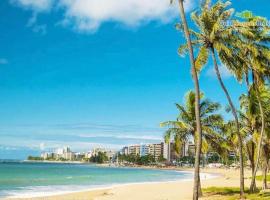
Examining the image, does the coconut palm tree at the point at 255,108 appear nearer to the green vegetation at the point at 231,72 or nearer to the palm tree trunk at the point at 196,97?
the green vegetation at the point at 231,72

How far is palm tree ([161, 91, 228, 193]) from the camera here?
29.9 meters

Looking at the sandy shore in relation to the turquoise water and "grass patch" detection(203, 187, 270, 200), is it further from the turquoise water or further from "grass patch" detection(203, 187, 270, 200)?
the turquoise water

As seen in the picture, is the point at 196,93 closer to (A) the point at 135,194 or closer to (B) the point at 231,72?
(B) the point at 231,72

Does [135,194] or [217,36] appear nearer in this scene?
[217,36]

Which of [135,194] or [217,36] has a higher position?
[217,36]

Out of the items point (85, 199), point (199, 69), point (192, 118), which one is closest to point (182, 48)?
point (199, 69)

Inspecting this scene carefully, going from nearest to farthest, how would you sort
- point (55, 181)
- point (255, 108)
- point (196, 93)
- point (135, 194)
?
1. point (196, 93)
2. point (255, 108)
3. point (135, 194)
4. point (55, 181)

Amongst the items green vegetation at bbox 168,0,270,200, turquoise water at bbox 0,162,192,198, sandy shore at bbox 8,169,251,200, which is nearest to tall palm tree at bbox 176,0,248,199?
green vegetation at bbox 168,0,270,200

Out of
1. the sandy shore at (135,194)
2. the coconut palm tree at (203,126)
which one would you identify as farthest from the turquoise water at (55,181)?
the coconut palm tree at (203,126)

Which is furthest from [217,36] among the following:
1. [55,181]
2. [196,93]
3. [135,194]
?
[55,181]

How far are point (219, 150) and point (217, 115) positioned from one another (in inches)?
104

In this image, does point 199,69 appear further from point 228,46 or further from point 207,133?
point 207,133

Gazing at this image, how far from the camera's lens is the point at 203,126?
29859mm

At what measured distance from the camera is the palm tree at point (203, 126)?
29906 millimetres
